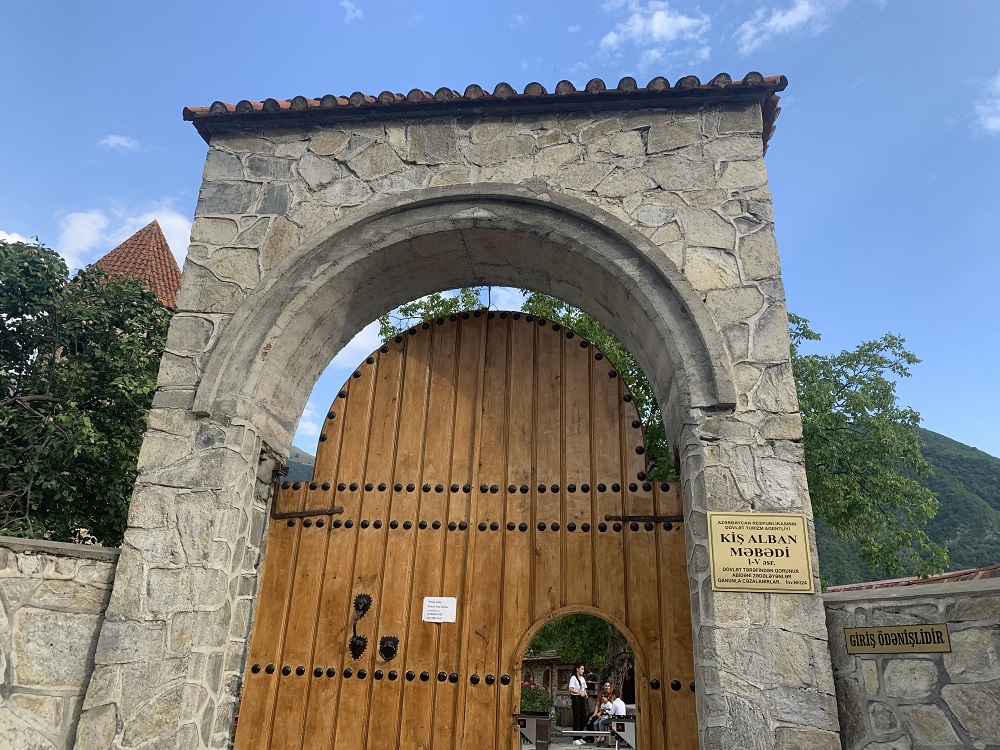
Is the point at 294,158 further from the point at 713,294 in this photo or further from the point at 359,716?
the point at 359,716

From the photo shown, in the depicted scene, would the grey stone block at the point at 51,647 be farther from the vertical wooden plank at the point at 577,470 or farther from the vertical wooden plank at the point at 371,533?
the vertical wooden plank at the point at 577,470

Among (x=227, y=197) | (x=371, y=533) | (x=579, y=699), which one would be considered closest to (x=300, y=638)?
(x=371, y=533)

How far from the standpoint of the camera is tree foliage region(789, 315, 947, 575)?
1133 cm

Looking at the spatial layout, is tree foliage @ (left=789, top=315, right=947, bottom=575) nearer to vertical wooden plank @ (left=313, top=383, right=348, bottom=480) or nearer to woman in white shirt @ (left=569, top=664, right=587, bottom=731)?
woman in white shirt @ (left=569, top=664, right=587, bottom=731)

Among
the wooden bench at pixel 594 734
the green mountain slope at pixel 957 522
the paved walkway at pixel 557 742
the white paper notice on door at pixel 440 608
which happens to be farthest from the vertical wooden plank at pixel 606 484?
the green mountain slope at pixel 957 522

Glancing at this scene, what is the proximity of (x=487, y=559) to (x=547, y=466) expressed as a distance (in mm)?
617

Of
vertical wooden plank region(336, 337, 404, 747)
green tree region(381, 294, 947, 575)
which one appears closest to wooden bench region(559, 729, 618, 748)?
green tree region(381, 294, 947, 575)

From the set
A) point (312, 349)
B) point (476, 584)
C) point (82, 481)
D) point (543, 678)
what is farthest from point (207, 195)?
point (543, 678)

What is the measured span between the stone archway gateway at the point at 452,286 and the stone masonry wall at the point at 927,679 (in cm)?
13

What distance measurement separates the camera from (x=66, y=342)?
19.5ft

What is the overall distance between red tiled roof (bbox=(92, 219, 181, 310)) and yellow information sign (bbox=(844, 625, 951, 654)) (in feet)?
38.7

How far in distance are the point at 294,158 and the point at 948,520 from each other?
1329 inches

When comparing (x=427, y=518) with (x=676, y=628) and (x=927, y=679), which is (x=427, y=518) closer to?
(x=676, y=628)

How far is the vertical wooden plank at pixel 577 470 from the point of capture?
342cm
